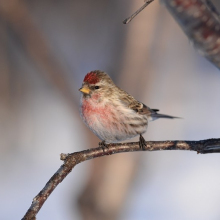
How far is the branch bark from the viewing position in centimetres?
97

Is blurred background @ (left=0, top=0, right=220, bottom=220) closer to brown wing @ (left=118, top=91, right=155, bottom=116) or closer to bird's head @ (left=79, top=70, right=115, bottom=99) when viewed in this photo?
brown wing @ (left=118, top=91, right=155, bottom=116)

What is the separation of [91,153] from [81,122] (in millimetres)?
3065

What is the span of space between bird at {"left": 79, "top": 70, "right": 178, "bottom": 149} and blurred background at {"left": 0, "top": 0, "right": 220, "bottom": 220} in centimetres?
122

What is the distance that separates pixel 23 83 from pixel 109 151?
424cm

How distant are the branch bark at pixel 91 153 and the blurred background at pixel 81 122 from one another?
1.84 metres

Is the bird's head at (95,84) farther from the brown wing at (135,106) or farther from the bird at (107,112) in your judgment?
the brown wing at (135,106)

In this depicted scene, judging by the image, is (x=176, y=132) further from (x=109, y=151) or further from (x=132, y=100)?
(x=109, y=151)

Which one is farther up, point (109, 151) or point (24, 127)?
point (24, 127)

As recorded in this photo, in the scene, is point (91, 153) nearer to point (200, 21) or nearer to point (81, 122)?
point (200, 21)

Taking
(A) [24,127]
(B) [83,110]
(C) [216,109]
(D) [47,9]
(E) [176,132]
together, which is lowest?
(B) [83,110]

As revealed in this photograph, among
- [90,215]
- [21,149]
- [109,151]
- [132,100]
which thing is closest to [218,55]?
[109,151]

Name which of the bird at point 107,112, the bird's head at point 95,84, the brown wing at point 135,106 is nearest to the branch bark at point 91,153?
the bird at point 107,112

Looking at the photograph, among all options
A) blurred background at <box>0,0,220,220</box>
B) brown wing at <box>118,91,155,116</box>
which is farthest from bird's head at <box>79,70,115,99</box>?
blurred background at <box>0,0,220,220</box>

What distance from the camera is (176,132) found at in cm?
491
